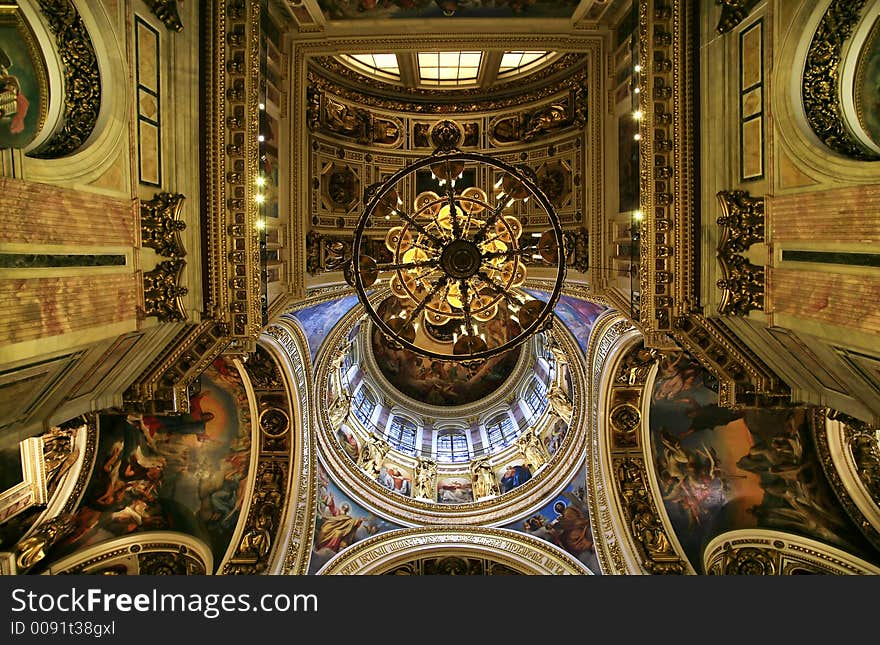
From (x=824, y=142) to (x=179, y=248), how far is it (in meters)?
8.54

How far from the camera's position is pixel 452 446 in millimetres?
21078

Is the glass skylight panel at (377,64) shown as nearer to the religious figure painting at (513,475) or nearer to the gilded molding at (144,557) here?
the gilded molding at (144,557)

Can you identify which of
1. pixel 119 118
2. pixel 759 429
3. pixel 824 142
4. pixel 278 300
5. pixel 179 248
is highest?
pixel 119 118

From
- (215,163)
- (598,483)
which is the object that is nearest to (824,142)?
(215,163)

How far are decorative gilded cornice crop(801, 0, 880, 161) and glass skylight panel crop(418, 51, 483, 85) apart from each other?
7.44 meters

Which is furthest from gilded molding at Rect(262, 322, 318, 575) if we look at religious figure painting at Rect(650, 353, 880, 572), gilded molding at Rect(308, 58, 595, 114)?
religious figure painting at Rect(650, 353, 880, 572)

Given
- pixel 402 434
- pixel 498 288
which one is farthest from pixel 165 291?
pixel 402 434

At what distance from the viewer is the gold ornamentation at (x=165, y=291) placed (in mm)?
7871

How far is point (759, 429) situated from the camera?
12.0 meters

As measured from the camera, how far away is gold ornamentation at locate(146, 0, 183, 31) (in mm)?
7804

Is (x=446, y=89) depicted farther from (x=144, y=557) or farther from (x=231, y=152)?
(x=144, y=557)

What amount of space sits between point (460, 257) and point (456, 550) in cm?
1060

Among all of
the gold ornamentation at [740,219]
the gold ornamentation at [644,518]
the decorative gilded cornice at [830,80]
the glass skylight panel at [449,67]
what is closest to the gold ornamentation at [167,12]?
the glass skylight panel at [449,67]

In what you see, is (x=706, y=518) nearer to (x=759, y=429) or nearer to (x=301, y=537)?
(x=759, y=429)
